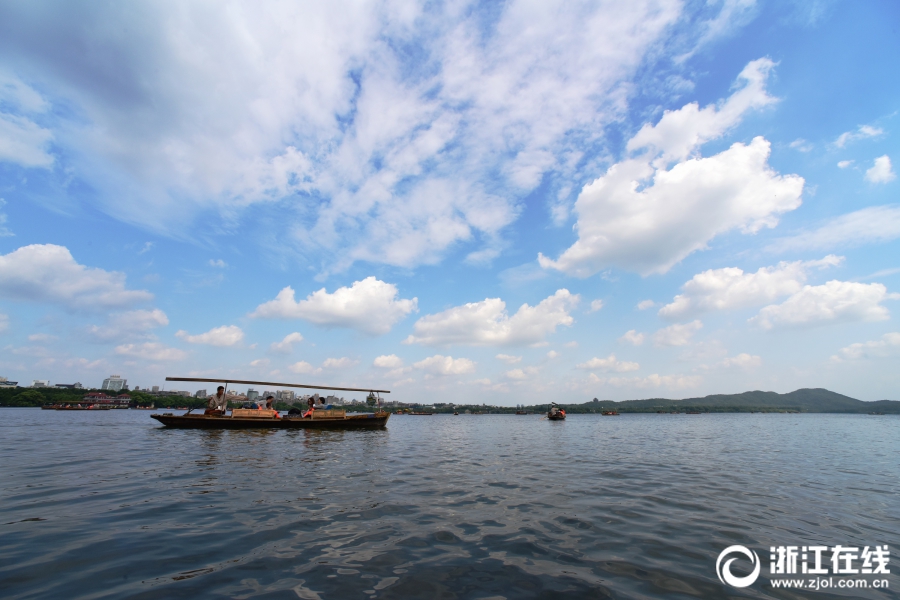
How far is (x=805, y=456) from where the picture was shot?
2286 cm

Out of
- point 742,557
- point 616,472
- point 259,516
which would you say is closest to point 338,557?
point 259,516

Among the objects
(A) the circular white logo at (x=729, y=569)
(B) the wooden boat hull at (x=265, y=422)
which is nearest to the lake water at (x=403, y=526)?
(A) the circular white logo at (x=729, y=569)

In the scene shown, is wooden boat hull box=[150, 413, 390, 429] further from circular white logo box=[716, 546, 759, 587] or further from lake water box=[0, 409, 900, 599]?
circular white logo box=[716, 546, 759, 587]

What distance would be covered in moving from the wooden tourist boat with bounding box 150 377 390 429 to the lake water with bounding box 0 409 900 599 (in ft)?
52.2

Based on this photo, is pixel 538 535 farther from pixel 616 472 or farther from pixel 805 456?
pixel 805 456

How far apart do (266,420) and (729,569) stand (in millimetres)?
36130

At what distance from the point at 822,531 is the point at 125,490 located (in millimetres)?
19196

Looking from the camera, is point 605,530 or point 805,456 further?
point 805,456

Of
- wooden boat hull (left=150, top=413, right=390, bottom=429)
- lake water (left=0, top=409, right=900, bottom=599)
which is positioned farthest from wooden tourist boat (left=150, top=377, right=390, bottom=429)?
lake water (left=0, top=409, right=900, bottom=599)

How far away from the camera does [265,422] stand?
34094 millimetres

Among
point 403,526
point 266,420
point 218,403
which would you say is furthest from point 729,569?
point 218,403

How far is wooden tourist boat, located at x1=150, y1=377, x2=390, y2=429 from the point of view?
1281 inches

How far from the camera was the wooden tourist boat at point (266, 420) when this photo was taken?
1281 inches

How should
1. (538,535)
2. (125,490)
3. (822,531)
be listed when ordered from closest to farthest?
(538,535)
(822,531)
(125,490)
